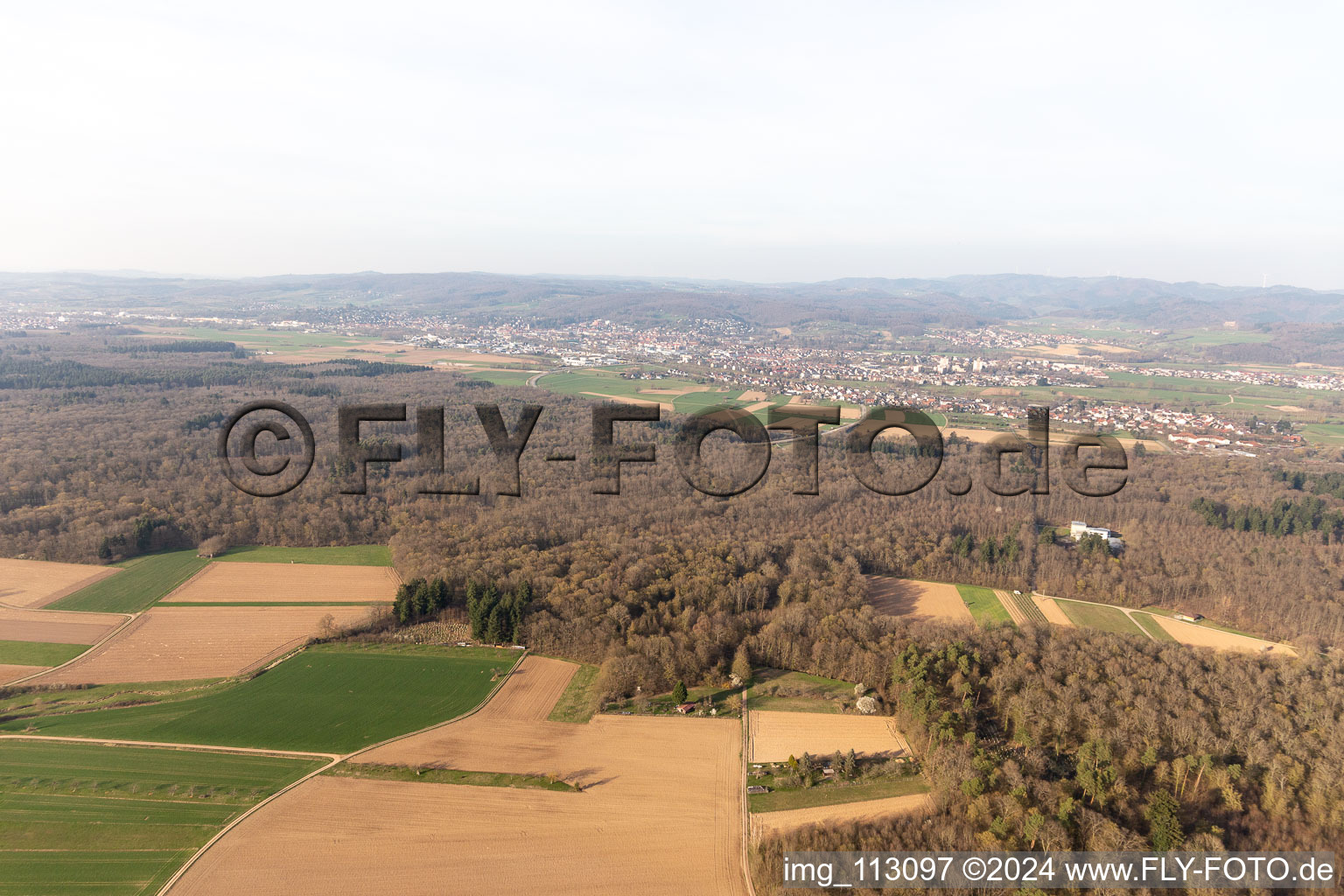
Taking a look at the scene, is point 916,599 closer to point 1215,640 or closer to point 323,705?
point 1215,640

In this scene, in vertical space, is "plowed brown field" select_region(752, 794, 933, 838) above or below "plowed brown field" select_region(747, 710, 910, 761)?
below

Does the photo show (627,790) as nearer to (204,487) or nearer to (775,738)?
(775,738)

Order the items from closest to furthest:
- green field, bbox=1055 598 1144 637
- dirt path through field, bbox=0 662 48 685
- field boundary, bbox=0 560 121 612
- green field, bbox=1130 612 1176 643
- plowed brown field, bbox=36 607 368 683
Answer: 1. dirt path through field, bbox=0 662 48 685
2. plowed brown field, bbox=36 607 368 683
3. field boundary, bbox=0 560 121 612
4. green field, bbox=1130 612 1176 643
5. green field, bbox=1055 598 1144 637

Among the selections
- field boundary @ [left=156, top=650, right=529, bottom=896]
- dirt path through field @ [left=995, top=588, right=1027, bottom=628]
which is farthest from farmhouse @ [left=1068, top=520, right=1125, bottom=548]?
field boundary @ [left=156, top=650, right=529, bottom=896]

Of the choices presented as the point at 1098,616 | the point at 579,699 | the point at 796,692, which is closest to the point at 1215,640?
the point at 1098,616

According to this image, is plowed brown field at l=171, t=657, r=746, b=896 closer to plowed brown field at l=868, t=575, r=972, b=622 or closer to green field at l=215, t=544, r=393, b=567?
plowed brown field at l=868, t=575, r=972, b=622

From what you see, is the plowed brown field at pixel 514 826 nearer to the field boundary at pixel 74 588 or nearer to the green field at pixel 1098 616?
the green field at pixel 1098 616

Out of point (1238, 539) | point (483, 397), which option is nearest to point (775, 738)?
point (1238, 539)
